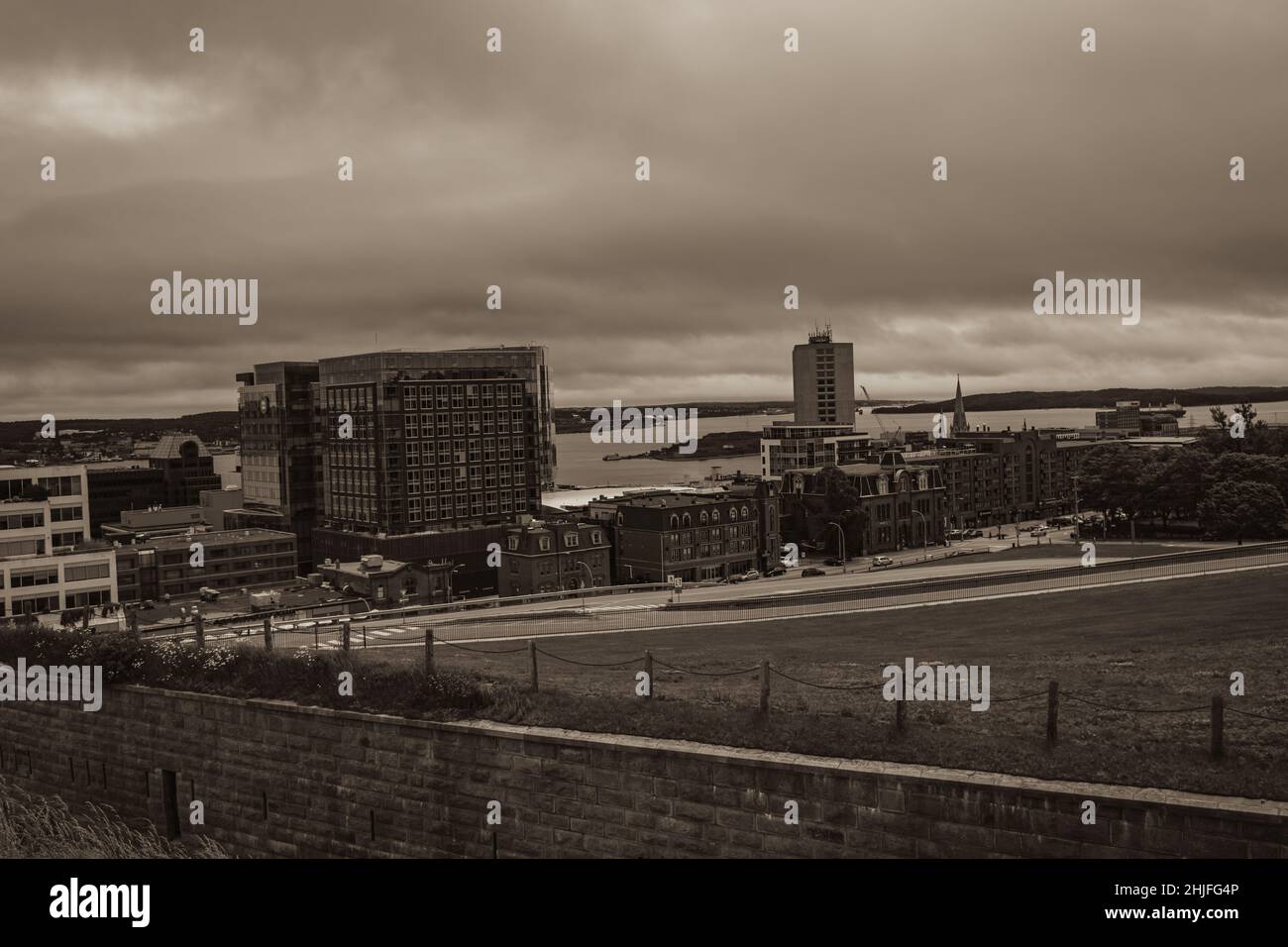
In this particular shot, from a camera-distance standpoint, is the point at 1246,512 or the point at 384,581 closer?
the point at 1246,512

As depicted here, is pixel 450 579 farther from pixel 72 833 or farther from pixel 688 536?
pixel 72 833

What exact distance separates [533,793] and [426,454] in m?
91.2

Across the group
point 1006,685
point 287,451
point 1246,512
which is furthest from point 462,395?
point 1006,685

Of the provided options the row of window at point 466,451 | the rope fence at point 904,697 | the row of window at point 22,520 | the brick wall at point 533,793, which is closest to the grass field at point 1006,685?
the rope fence at point 904,697

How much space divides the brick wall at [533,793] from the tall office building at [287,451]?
95604mm

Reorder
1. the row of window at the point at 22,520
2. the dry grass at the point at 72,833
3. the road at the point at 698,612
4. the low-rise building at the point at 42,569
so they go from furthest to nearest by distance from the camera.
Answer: the row of window at the point at 22,520, the low-rise building at the point at 42,569, the road at the point at 698,612, the dry grass at the point at 72,833

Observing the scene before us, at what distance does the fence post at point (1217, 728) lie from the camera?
503 inches

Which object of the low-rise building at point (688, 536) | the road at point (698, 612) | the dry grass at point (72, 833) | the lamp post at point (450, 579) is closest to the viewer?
the dry grass at point (72, 833)

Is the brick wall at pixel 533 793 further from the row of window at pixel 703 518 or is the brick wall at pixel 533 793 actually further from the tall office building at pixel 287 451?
the tall office building at pixel 287 451

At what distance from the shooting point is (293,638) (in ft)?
116

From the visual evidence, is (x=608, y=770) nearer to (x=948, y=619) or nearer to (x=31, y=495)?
(x=948, y=619)

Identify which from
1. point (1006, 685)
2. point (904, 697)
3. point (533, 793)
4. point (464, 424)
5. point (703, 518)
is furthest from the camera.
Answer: point (464, 424)

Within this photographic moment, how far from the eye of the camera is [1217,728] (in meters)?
12.8
